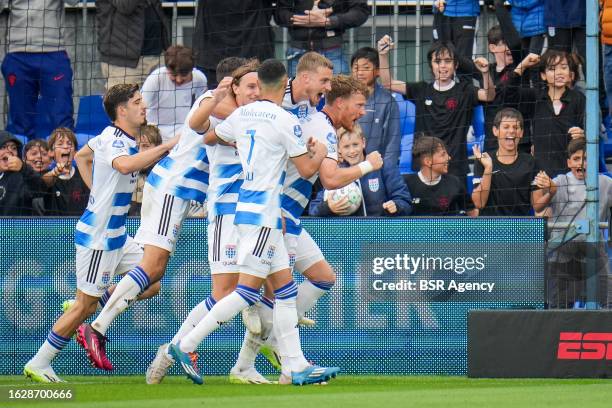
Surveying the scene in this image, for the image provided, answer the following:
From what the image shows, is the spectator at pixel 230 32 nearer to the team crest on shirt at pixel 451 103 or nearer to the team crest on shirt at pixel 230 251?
the team crest on shirt at pixel 451 103

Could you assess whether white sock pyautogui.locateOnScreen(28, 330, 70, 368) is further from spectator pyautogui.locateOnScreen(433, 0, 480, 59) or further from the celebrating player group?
spectator pyautogui.locateOnScreen(433, 0, 480, 59)

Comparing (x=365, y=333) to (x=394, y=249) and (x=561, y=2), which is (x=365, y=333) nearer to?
(x=394, y=249)

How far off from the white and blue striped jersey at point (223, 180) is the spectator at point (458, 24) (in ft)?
16.7

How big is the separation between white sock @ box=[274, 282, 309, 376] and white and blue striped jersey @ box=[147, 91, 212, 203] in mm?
1416

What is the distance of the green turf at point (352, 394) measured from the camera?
7445mm

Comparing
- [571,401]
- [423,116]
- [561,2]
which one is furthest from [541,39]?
[571,401]

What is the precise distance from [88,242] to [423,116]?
463cm

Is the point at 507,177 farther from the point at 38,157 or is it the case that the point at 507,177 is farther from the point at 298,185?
the point at 38,157

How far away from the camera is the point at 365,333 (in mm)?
11141

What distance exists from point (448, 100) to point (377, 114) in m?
0.86

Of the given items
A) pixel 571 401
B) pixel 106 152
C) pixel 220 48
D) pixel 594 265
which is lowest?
pixel 571 401

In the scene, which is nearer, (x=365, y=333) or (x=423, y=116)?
(x=365, y=333)

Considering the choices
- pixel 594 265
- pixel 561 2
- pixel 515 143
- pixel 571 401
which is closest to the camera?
pixel 571 401

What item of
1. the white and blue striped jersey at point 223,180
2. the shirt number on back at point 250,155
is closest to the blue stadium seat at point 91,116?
the white and blue striped jersey at point 223,180
